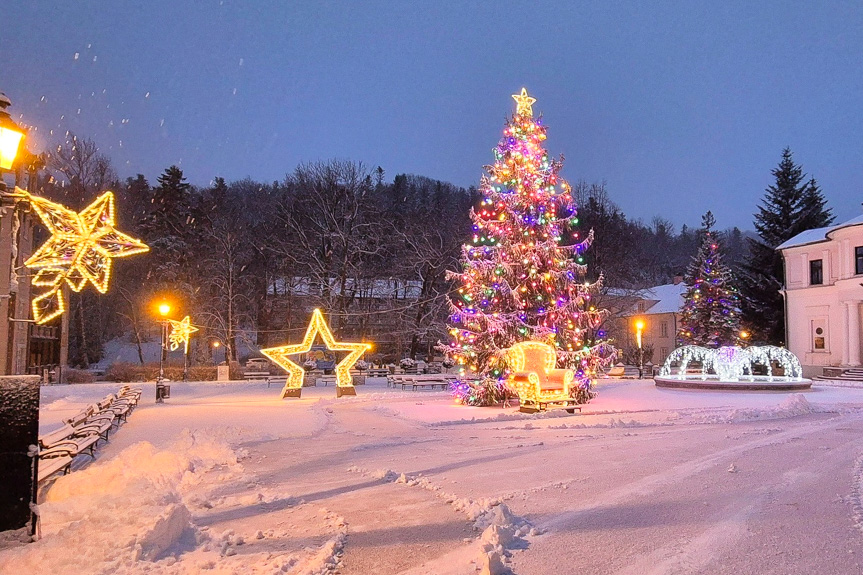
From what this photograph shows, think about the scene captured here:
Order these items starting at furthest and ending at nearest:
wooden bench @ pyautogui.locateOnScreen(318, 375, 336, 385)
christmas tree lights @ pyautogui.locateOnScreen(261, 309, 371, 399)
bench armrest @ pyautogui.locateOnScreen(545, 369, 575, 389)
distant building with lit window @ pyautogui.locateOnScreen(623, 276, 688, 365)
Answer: distant building with lit window @ pyautogui.locateOnScreen(623, 276, 688, 365)
wooden bench @ pyautogui.locateOnScreen(318, 375, 336, 385)
christmas tree lights @ pyautogui.locateOnScreen(261, 309, 371, 399)
bench armrest @ pyautogui.locateOnScreen(545, 369, 575, 389)

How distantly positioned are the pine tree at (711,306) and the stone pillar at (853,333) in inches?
274

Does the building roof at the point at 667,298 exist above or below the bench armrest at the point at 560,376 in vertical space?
above

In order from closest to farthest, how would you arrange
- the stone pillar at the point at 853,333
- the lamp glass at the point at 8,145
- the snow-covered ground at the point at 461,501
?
the snow-covered ground at the point at 461,501 → the lamp glass at the point at 8,145 → the stone pillar at the point at 853,333

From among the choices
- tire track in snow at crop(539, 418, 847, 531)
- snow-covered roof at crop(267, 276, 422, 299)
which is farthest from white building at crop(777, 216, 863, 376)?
tire track in snow at crop(539, 418, 847, 531)

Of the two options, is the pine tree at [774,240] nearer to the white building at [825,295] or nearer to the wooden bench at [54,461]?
the white building at [825,295]

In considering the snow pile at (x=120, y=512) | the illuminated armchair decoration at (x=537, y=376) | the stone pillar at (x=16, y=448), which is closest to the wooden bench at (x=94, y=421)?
the snow pile at (x=120, y=512)

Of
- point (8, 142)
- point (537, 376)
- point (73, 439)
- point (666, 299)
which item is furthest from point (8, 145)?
point (666, 299)

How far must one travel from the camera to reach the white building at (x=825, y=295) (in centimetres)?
3675

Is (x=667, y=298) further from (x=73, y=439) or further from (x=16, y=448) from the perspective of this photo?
(x=16, y=448)

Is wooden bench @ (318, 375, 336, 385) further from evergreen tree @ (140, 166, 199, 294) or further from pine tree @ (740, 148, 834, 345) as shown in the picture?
pine tree @ (740, 148, 834, 345)

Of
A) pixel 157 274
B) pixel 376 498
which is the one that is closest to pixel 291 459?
pixel 376 498

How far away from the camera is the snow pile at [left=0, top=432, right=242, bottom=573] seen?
5.37 m

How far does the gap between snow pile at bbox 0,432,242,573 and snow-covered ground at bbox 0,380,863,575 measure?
23 mm

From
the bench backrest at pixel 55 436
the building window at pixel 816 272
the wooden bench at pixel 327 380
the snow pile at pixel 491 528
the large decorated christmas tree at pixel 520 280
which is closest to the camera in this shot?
the snow pile at pixel 491 528
